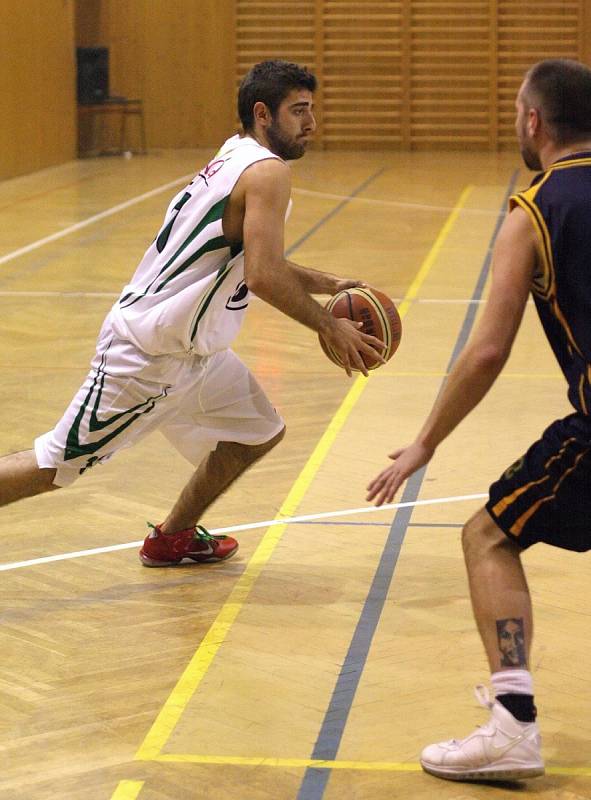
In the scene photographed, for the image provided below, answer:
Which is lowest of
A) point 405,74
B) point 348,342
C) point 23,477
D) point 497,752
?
point 497,752

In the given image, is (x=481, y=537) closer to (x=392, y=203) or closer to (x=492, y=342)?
(x=492, y=342)

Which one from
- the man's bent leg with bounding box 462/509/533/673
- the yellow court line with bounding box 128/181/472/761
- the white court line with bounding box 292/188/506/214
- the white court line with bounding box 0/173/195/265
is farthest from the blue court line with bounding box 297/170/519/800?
the white court line with bounding box 292/188/506/214

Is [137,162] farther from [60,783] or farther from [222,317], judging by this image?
[60,783]

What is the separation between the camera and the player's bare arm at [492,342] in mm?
2670

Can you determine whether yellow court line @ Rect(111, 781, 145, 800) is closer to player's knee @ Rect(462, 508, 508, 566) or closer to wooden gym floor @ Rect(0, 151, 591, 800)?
wooden gym floor @ Rect(0, 151, 591, 800)

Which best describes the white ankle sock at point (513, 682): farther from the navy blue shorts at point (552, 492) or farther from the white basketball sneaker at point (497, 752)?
the navy blue shorts at point (552, 492)

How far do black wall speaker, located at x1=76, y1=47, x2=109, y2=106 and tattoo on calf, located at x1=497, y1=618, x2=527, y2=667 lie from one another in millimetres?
16727

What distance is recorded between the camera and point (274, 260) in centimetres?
372

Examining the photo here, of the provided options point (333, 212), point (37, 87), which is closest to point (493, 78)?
point (37, 87)

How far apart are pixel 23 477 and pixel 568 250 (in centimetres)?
192

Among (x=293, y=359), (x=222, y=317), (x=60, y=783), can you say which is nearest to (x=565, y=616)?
(x=222, y=317)

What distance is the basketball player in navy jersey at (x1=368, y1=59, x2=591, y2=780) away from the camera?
2.67 meters

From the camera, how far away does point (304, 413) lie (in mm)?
6289

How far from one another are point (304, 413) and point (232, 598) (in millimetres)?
2288
